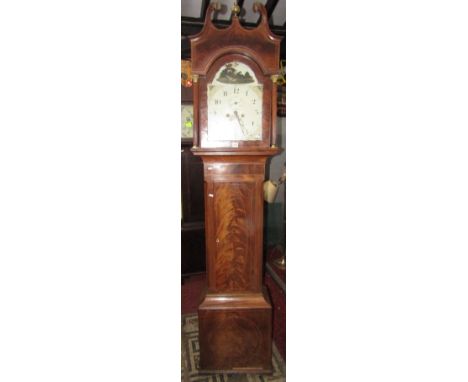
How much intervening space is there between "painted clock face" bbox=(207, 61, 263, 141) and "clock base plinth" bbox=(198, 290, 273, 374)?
804 millimetres

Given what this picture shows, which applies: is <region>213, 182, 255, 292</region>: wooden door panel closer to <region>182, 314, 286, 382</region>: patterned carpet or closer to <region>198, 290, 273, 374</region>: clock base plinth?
<region>198, 290, 273, 374</region>: clock base plinth

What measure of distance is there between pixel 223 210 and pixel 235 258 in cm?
25

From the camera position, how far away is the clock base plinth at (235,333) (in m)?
1.27

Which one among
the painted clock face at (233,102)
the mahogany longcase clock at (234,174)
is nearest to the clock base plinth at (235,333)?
the mahogany longcase clock at (234,174)

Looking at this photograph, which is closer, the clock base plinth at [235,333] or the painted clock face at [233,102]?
the painted clock face at [233,102]

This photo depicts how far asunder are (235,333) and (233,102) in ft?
3.67

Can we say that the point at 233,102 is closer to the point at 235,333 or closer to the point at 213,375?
the point at 235,333

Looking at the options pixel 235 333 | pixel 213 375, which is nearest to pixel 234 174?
pixel 235 333

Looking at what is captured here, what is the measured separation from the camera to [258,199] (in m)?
1.23

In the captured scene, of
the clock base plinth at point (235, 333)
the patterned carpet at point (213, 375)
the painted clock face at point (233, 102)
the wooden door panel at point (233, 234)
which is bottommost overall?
the patterned carpet at point (213, 375)

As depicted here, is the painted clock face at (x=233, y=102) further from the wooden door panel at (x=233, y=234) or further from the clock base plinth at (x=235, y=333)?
the clock base plinth at (x=235, y=333)

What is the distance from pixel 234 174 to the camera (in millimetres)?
1215
